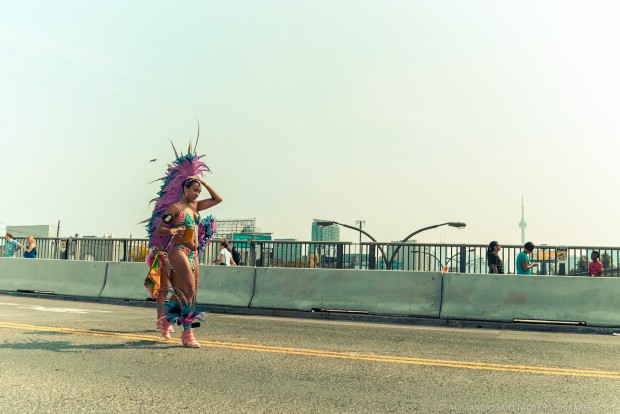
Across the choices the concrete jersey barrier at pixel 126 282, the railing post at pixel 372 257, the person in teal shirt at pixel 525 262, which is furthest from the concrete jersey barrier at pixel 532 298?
the concrete jersey barrier at pixel 126 282

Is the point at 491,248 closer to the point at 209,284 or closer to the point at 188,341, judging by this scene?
the point at 209,284

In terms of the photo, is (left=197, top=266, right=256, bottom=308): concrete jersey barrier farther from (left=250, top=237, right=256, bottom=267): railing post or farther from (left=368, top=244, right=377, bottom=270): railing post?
(left=368, top=244, right=377, bottom=270): railing post

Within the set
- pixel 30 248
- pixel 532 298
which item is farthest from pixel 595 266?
pixel 30 248

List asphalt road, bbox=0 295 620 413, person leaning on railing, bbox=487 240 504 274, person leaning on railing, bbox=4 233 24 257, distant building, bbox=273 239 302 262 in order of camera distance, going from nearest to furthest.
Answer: asphalt road, bbox=0 295 620 413, person leaning on railing, bbox=487 240 504 274, distant building, bbox=273 239 302 262, person leaning on railing, bbox=4 233 24 257

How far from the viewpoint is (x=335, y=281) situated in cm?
1316

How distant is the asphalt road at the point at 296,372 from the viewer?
4.72 metres

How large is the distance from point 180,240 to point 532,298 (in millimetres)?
7159

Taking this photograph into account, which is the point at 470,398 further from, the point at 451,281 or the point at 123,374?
the point at 451,281

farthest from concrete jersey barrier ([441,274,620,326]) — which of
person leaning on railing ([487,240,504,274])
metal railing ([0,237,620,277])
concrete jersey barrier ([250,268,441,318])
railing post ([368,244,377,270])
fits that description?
railing post ([368,244,377,270])

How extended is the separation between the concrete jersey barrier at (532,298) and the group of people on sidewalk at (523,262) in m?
1.82

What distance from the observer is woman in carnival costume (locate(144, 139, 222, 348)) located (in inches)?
292

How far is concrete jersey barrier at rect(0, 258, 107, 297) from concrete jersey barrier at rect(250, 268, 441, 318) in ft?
15.7

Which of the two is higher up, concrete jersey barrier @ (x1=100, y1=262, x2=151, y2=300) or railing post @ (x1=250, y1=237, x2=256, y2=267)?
railing post @ (x1=250, y1=237, x2=256, y2=267)

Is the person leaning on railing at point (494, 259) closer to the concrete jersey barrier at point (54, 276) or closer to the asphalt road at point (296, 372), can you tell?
the asphalt road at point (296, 372)
